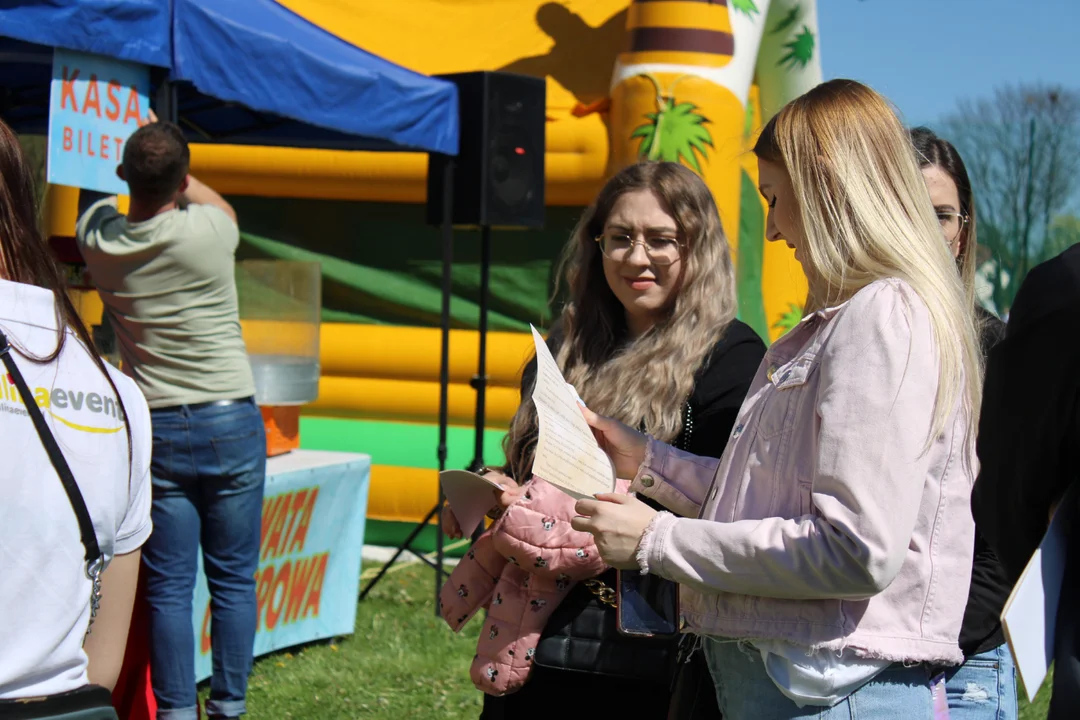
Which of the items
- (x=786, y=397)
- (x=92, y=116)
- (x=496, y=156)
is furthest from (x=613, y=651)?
(x=496, y=156)

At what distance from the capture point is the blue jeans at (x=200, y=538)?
3305mm

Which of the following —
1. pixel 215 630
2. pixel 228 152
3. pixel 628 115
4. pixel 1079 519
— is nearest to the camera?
pixel 1079 519

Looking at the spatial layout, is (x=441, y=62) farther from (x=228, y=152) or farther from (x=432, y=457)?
(x=432, y=457)

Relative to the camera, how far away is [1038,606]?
1029mm

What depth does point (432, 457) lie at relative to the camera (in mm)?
6043

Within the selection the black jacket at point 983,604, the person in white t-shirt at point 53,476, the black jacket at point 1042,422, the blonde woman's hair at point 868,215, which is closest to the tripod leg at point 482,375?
the black jacket at point 983,604

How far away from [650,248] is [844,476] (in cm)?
110

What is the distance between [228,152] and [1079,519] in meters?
5.62

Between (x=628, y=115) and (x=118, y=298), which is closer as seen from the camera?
(x=118, y=298)

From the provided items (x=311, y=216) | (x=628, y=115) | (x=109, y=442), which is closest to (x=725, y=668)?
(x=109, y=442)

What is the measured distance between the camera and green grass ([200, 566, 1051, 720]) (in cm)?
390

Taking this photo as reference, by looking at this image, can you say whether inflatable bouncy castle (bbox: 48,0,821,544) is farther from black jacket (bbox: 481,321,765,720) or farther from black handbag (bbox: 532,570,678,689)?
black handbag (bbox: 532,570,678,689)

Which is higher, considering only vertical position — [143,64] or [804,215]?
[143,64]

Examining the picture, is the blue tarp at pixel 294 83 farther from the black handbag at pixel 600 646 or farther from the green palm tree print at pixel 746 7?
the black handbag at pixel 600 646
